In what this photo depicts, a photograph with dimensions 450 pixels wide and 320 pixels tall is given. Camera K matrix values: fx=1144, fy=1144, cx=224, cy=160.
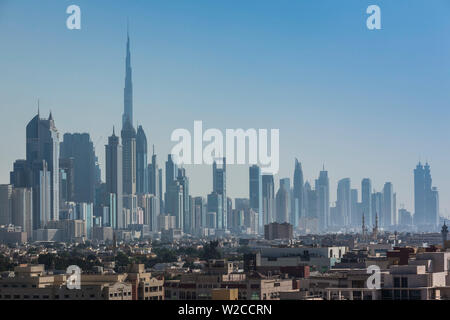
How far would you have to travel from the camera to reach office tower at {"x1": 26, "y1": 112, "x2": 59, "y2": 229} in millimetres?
78688

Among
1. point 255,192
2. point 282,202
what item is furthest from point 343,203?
point 255,192

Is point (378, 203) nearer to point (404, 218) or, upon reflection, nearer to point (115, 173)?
point (404, 218)

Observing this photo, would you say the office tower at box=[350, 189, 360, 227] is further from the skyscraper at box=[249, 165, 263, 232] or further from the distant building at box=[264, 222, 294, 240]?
the distant building at box=[264, 222, 294, 240]

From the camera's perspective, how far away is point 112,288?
15.6 metres

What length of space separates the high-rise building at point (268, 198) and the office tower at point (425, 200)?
7344mm

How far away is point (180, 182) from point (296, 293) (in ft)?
198

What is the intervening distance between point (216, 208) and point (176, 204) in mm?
9627

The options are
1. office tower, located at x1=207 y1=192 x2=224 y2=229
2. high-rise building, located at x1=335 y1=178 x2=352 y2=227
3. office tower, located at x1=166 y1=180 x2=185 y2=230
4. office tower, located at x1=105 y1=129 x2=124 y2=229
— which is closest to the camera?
high-rise building, located at x1=335 y1=178 x2=352 y2=227

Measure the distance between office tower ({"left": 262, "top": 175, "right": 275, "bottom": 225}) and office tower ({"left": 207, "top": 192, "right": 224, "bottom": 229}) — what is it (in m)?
2.81

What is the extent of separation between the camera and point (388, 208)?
73.4 meters

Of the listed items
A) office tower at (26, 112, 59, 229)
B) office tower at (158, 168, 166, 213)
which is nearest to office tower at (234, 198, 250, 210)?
office tower at (158, 168, 166, 213)

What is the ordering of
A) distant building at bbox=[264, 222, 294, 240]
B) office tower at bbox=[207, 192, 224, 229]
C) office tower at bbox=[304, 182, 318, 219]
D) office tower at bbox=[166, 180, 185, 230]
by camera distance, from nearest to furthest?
1. distant building at bbox=[264, 222, 294, 240]
2. office tower at bbox=[207, 192, 224, 229]
3. office tower at bbox=[304, 182, 318, 219]
4. office tower at bbox=[166, 180, 185, 230]
